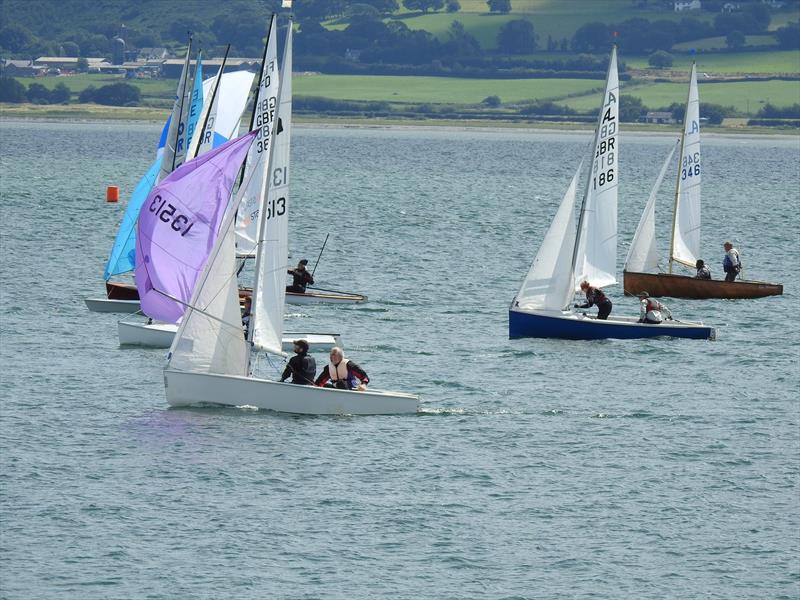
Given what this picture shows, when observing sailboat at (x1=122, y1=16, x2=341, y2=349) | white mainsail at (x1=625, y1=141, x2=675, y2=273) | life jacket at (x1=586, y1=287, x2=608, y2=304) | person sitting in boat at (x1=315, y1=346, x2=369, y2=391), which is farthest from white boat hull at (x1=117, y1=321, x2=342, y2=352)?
white mainsail at (x1=625, y1=141, x2=675, y2=273)

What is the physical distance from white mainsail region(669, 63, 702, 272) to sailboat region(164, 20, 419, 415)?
28.8m

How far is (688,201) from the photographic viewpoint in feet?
219

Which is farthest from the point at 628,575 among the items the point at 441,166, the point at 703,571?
the point at 441,166

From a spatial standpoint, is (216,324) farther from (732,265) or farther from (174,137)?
(732,265)

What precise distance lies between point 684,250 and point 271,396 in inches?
1237

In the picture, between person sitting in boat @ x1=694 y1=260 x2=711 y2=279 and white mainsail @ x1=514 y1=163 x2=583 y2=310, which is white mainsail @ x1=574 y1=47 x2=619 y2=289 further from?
person sitting in boat @ x1=694 y1=260 x2=711 y2=279

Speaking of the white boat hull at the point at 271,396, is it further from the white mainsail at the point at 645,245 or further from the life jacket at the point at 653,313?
the white mainsail at the point at 645,245

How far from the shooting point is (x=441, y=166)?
17862 cm

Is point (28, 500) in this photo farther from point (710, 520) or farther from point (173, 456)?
point (710, 520)

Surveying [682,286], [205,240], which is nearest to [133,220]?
[205,240]

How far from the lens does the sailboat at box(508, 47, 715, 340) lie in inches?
2052

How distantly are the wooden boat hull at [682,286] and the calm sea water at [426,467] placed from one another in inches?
23.9

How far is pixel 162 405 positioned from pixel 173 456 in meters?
5.22

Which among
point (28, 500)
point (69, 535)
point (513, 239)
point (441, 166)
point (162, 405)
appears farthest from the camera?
point (441, 166)
